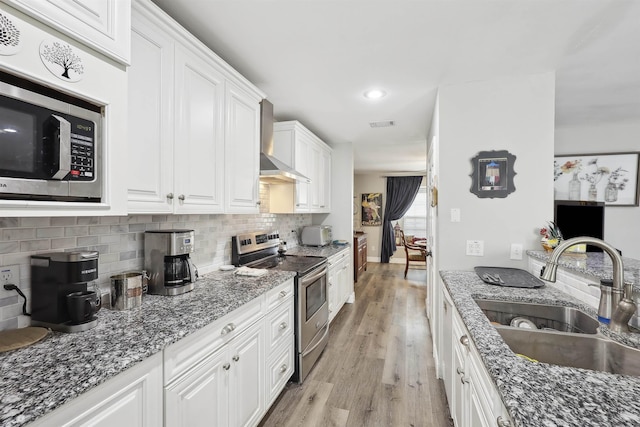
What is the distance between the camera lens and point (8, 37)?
2.57 feet

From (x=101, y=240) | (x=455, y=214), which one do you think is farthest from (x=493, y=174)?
(x=101, y=240)

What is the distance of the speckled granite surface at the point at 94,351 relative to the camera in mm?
703

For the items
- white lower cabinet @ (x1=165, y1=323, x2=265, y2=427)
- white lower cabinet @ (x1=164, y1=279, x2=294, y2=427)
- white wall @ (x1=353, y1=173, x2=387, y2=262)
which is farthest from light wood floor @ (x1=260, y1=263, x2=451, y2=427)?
white wall @ (x1=353, y1=173, x2=387, y2=262)

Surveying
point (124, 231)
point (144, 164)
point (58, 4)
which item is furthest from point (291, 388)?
point (58, 4)

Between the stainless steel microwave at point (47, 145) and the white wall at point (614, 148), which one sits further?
the white wall at point (614, 148)

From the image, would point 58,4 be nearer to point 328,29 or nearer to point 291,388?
point 328,29

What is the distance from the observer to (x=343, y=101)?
8.95 feet

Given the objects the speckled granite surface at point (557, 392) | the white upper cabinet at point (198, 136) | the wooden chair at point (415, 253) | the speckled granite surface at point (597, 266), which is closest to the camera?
the speckled granite surface at point (557, 392)

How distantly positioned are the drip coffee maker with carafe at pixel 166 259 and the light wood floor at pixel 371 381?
111cm

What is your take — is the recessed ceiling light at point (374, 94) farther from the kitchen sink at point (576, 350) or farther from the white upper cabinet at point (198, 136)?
the kitchen sink at point (576, 350)

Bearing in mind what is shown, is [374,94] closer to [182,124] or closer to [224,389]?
[182,124]

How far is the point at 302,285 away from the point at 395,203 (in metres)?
5.76

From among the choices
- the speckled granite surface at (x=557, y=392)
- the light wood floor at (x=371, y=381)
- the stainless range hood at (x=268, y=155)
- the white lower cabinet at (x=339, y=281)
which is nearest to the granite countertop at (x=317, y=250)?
the white lower cabinet at (x=339, y=281)

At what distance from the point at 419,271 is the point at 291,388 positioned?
508cm
